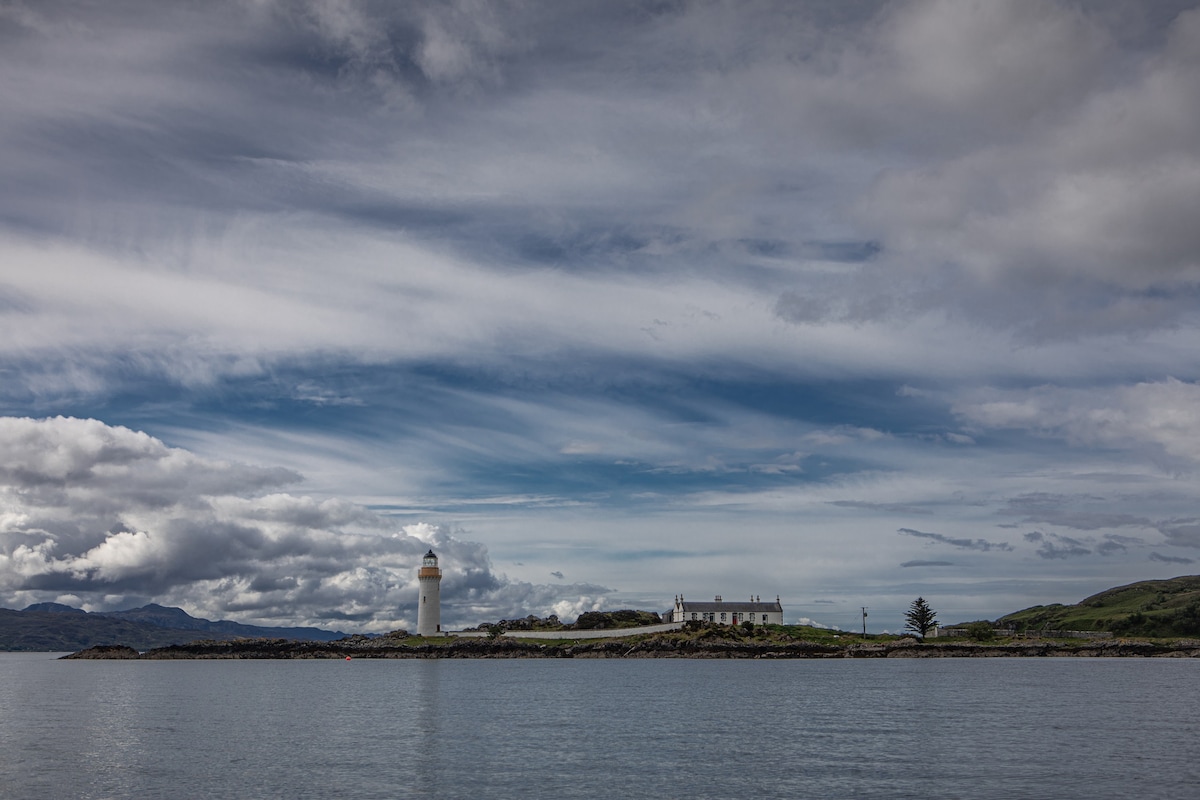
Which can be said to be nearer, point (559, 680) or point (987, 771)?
point (987, 771)

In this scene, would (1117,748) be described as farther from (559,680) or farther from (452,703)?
(559,680)

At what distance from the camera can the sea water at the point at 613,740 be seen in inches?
1769

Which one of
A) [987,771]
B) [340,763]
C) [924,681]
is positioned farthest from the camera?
[924,681]

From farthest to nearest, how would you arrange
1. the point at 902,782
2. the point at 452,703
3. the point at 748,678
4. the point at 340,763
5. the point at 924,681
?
the point at 748,678
the point at 924,681
the point at 452,703
the point at 340,763
the point at 902,782

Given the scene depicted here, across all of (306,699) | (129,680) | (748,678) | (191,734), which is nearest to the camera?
(191,734)

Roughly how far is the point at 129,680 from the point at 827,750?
387ft

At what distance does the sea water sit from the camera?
44938mm

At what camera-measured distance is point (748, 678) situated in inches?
4929

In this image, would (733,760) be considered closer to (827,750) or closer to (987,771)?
Result: (827,750)

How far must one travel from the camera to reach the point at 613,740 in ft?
203

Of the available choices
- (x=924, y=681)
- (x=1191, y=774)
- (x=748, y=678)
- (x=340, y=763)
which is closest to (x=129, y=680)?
(x=748, y=678)

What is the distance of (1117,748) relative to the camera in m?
56.1

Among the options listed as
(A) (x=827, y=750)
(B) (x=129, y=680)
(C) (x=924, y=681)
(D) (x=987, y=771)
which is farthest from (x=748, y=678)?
(B) (x=129, y=680)

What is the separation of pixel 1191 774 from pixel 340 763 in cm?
4563
